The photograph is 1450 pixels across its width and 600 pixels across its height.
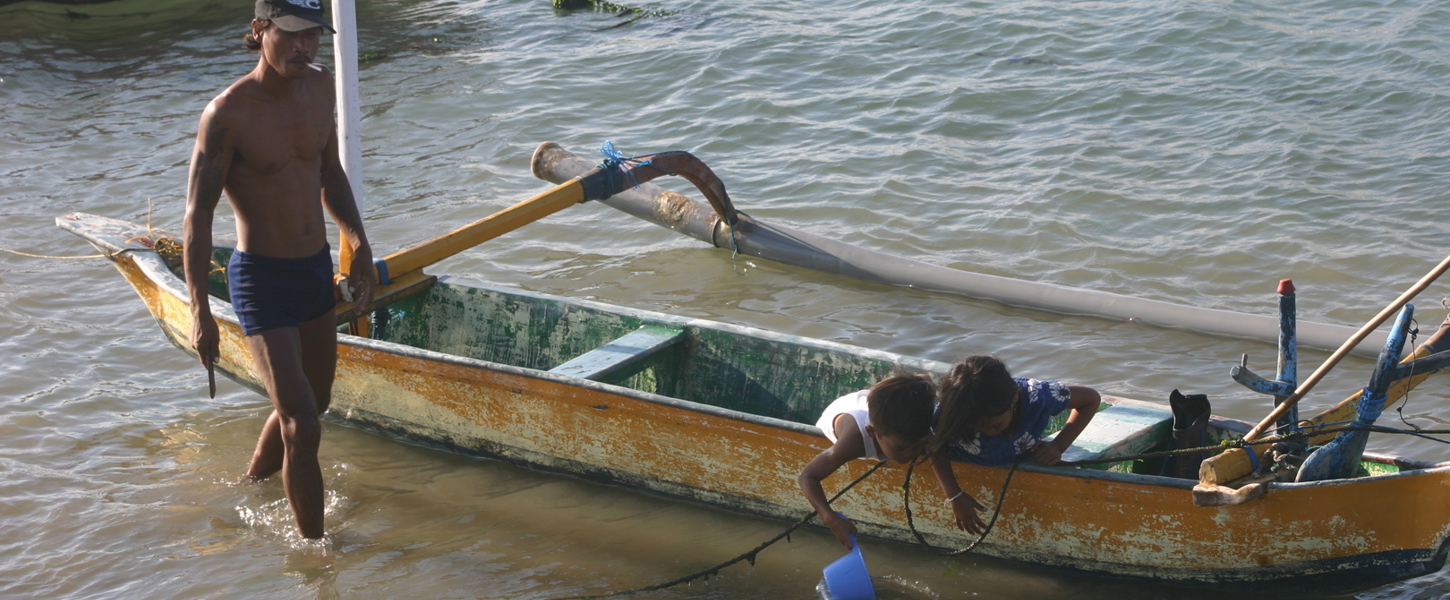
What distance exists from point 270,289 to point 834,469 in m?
1.97

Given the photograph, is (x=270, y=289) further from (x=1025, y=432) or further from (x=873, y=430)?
(x=1025, y=432)

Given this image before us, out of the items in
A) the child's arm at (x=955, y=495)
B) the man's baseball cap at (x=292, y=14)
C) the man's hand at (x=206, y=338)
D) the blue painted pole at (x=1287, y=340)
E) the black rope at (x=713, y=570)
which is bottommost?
the black rope at (x=713, y=570)

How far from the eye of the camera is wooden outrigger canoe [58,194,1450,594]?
3416 millimetres

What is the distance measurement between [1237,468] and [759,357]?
2022 millimetres

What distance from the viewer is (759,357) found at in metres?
4.89

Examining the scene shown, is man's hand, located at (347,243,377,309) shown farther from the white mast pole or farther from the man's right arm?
the white mast pole

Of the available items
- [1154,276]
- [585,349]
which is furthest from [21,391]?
[1154,276]

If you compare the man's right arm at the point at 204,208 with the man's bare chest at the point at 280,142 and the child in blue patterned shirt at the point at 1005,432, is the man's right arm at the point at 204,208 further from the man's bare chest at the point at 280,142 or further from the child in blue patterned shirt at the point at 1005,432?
the child in blue patterned shirt at the point at 1005,432

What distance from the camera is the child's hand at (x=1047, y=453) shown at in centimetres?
364

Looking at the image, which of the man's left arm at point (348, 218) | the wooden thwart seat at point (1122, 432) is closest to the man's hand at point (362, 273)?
the man's left arm at point (348, 218)

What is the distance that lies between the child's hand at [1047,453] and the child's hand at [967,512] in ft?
0.80

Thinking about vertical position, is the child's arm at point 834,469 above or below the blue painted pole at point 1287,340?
below

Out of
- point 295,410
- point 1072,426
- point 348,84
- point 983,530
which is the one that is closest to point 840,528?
point 983,530

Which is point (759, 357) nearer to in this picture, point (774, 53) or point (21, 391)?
point (21, 391)
